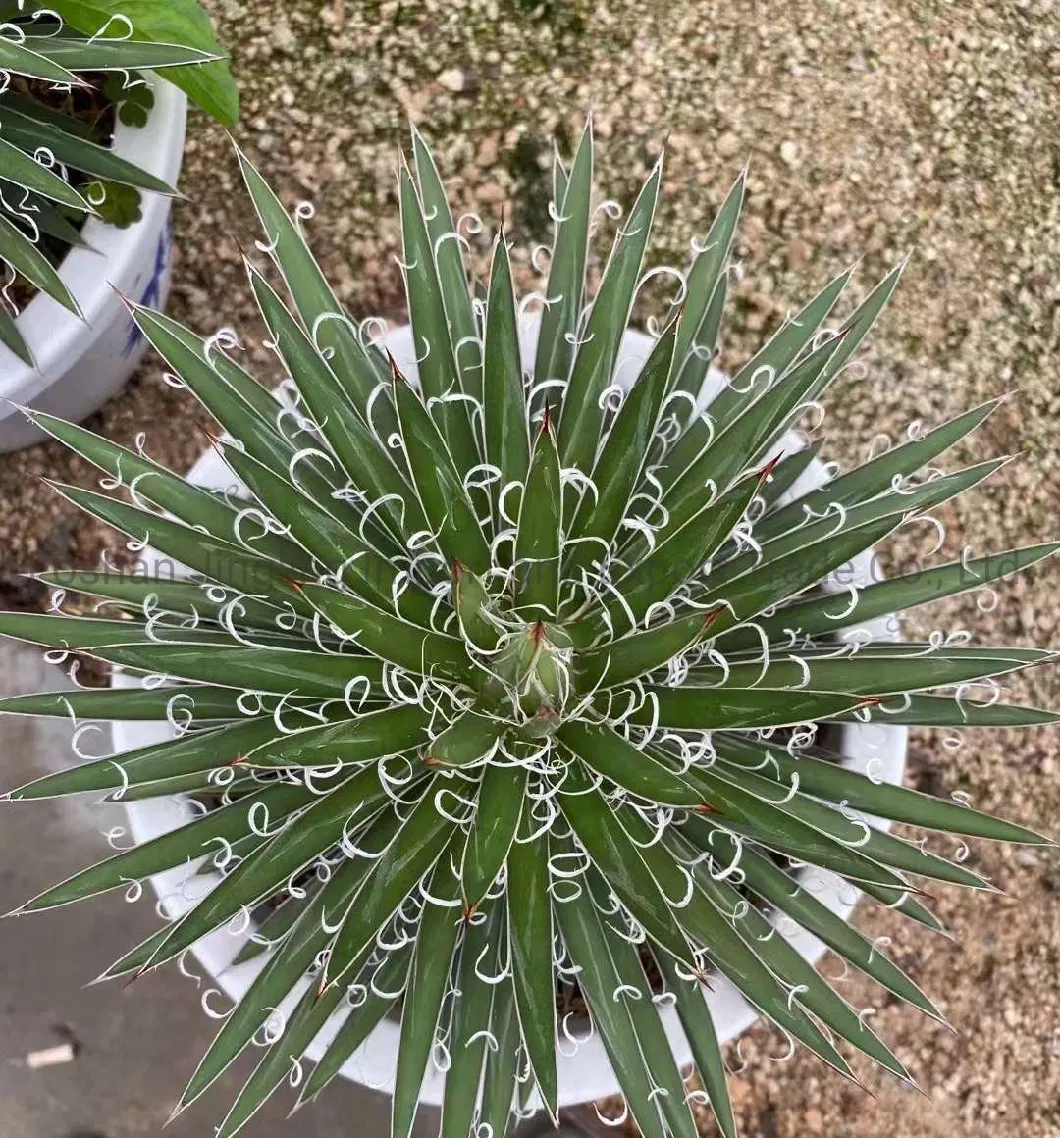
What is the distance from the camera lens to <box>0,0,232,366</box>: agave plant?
989mm

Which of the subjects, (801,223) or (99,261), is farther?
(801,223)

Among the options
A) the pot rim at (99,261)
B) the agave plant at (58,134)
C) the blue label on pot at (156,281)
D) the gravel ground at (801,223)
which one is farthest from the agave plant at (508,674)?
the gravel ground at (801,223)

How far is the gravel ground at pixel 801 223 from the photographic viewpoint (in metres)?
1.77

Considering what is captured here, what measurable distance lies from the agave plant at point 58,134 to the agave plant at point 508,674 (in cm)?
20

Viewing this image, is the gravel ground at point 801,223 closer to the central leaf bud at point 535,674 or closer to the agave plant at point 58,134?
the agave plant at point 58,134

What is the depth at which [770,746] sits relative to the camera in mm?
991

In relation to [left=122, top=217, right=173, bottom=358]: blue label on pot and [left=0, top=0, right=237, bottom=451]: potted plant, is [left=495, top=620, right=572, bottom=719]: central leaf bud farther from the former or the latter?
[left=122, top=217, right=173, bottom=358]: blue label on pot

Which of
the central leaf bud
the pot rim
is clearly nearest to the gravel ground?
the pot rim

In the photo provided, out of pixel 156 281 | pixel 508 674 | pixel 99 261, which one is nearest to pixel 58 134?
pixel 99 261

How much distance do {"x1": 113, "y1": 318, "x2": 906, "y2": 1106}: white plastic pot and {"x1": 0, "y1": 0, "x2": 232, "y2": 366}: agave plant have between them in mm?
329

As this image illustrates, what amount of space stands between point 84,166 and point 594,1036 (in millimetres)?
1100

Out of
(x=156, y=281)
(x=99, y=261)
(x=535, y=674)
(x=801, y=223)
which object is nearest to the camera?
(x=535, y=674)

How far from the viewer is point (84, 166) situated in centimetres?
112

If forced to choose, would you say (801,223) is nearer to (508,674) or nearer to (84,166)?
(84,166)
